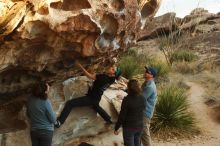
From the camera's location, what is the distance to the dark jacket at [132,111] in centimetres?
755

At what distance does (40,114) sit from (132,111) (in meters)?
1.52

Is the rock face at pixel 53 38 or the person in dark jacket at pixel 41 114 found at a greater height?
the rock face at pixel 53 38

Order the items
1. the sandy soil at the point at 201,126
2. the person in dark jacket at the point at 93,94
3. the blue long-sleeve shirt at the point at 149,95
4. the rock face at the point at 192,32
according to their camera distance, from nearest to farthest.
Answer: the blue long-sleeve shirt at the point at 149,95, the person in dark jacket at the point at 93,94, the sandy soil at the point at 201,126, the rock face at the point at 192,32

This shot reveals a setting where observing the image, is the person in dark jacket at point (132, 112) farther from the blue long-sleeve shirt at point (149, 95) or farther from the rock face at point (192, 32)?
the rock face at point (192, 32)

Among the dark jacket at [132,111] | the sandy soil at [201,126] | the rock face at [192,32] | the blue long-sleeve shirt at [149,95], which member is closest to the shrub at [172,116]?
the sandy soil at [201,126]

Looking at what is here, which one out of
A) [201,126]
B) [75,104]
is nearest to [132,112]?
[75,104]

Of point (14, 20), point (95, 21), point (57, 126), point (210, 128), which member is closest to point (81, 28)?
point (95, 21)

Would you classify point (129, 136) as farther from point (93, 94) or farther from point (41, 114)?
point (93, 94)

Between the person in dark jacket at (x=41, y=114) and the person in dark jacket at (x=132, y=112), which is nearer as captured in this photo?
the person in dark jacket at (x=41, y=114)

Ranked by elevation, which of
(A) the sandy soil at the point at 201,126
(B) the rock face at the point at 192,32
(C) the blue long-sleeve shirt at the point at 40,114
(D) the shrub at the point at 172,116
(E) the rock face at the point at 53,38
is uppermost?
(E) the rock face at the point at 53,38

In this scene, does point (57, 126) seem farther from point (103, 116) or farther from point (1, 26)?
point (1, 26)

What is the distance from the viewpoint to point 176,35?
22766 mm

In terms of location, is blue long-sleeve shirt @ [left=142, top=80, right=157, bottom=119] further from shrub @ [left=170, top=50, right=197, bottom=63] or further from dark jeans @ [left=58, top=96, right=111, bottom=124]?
shrub @ [left=170, top=50, right=197, bottom=63]

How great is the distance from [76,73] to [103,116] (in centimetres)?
123
